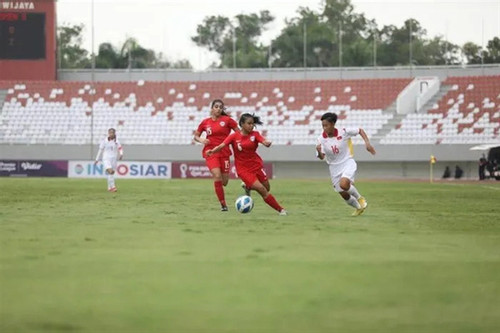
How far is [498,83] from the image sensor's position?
68750mm

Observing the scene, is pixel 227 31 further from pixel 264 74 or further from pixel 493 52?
pixel 264 74

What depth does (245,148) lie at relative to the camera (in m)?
19.8

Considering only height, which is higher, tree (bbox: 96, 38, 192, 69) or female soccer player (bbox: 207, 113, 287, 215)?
tree (bbox: 96, 38, 192, 69)

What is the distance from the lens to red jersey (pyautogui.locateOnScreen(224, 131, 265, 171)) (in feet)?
64.8

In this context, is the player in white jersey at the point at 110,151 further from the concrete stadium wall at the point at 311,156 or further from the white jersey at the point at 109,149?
the concrete stadium wall at the point at 311,156

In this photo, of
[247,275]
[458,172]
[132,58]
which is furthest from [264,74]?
[247,275]

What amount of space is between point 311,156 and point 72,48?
54.5 metres

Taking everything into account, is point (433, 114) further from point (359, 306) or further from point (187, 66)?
point (359, 306)

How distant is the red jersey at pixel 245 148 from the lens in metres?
19.8

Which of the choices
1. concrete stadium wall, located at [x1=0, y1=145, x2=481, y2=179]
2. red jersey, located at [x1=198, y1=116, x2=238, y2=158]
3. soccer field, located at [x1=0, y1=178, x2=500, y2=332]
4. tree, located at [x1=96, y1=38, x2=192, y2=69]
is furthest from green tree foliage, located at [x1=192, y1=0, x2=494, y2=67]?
soccer field, located at [x1=0, y1=178, x2=500, y2=332]

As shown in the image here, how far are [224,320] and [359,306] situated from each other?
1.20 m

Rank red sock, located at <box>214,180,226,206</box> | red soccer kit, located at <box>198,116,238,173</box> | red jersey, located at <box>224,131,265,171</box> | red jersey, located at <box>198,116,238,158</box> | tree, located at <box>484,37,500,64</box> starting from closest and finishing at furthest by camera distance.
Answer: red jersey, located at <box>224,131,265,171</box>
red sock, located at <box>214,180,226,206</box>
red soccer kit, located at <box>198,116,238,173</box>
red jersey, located at <box>198,116,238,158</box>
tree, located at <box>484,37,500,64</box>

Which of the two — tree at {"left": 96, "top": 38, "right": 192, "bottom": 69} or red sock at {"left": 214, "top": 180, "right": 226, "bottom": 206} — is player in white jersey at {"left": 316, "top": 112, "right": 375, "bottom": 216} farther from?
tree at {"left": 96, "top": 38, "right": 192, "bottom": 69}

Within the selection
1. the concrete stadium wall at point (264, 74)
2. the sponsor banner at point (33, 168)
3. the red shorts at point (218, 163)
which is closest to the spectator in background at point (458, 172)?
the concrete stadium wall at point (264, 74)
